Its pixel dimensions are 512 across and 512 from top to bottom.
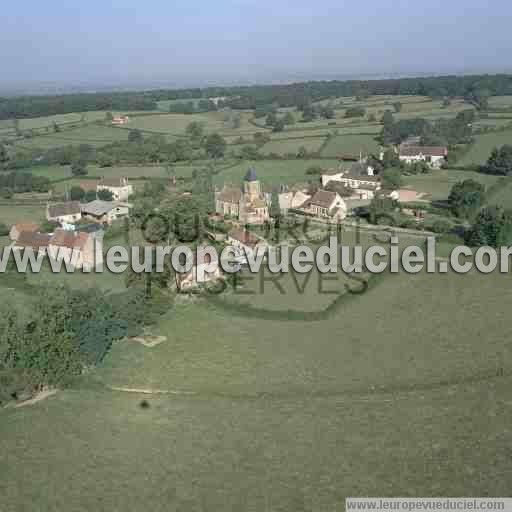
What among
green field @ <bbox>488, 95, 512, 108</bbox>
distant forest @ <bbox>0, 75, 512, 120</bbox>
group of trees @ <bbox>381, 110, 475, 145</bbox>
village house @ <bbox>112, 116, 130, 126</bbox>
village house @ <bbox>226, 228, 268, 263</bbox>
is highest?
distant forest @ <bbox>0, 75, 512, 120</bbox>

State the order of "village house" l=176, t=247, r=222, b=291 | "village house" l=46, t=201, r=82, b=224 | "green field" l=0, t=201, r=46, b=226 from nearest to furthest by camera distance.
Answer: "village house" l=176, t=247, r=222, b=291 < "village house" l=46, t=201, r=82, b=224 < "green field" l=0, t=201, r=46, b=226

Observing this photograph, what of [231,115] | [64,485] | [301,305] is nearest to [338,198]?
[301,305]

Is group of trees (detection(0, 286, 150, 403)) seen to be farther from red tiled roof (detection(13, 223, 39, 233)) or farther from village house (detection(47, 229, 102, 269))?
red tiled roof (detection(13, 223, 39, 233))

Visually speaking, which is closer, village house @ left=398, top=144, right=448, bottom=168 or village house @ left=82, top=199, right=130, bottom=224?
village house @ left=82, top=199, right=130, bottom=224

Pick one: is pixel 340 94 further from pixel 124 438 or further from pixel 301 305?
pixel 124 438

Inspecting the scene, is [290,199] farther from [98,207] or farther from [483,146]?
→ [483,146]

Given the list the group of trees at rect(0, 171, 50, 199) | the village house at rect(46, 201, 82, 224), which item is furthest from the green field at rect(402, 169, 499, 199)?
the group of trees at rect(0, 171, 50, 199)
